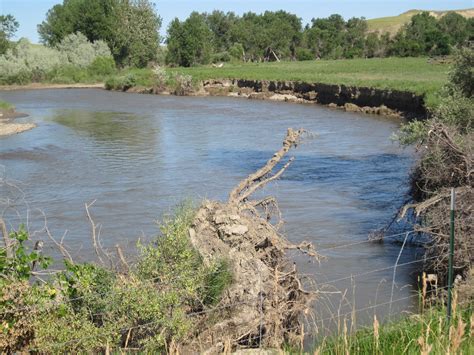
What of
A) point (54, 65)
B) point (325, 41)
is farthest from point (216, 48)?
point (54, 65)

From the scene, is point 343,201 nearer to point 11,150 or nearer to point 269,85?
point 11,150

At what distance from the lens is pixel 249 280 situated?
841cm

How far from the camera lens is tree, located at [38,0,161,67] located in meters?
85.1

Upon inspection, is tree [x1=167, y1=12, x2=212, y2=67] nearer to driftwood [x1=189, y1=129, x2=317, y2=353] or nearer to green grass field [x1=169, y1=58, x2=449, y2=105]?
green grass field [x1=169, y1=58, x2=449, y2=105]

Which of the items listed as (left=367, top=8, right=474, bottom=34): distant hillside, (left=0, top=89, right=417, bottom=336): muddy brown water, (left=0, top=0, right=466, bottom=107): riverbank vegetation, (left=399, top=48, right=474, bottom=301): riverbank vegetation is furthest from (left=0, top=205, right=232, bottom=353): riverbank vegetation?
(left=367, top=8, right=474, bottom=34): distant hillside

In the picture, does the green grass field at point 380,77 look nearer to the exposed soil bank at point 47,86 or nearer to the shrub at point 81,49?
the exposed soil bank at point 47,86

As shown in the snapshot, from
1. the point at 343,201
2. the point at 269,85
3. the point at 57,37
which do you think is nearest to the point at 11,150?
the point at 343,201

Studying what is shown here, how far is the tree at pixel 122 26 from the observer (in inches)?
3351

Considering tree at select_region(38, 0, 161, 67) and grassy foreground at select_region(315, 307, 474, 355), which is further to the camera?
tree at select_region(38, 0, 161, 67)

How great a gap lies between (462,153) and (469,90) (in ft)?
23.2

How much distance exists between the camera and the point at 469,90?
59.4 feet

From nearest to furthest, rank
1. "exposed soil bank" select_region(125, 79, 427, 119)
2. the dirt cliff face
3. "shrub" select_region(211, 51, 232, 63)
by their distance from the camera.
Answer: the dirt cliff face < "exposed soil bank" select_region(125, 79, 427, 119) < "shrub" select_region(211, 51, 232, 63)

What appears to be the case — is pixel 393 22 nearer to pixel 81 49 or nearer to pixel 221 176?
pixel 81 49

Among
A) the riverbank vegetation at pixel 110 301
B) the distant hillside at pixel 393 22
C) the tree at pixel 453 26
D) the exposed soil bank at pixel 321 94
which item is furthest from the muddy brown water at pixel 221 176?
the distant hillside at pixel 393 22
